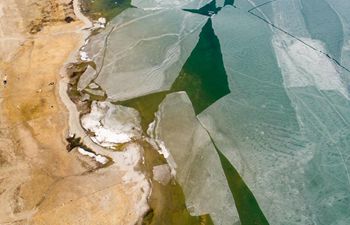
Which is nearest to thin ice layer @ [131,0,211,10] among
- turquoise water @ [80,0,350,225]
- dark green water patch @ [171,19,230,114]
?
turquoise water @ [80,0,350,225]

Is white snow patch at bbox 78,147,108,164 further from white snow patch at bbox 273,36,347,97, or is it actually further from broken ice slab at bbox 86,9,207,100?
white snow patch at bbox 273,36,347,97

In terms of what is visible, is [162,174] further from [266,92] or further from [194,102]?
[266,92]

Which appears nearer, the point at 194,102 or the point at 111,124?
the point at 111,124

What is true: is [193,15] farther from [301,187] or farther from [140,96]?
[301,187]

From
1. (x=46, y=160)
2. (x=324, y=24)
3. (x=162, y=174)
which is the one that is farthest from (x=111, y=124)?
(x=324, y=24)

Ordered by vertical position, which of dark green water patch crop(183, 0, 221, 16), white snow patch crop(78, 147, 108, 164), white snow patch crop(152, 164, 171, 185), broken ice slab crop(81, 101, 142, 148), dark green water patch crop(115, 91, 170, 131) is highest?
dark green water patch crop(183, 0, 221, 16)

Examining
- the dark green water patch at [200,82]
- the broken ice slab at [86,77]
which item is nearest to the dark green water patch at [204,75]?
the dark green water patch at [200,82]

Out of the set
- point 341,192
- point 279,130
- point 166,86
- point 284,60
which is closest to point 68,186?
point 166,86

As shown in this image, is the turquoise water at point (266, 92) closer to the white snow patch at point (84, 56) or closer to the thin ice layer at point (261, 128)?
the thin ice layer at point (261, 128)
